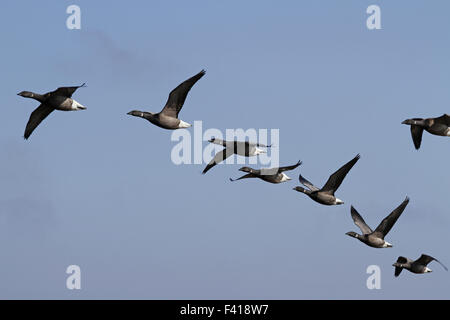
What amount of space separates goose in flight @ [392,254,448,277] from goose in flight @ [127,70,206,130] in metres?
17.0

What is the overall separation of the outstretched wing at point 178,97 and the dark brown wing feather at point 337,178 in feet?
32.3

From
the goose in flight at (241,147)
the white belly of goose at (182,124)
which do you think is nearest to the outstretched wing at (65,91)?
the white belly of goose at (182,124)

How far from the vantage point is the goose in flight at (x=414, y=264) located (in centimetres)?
5591

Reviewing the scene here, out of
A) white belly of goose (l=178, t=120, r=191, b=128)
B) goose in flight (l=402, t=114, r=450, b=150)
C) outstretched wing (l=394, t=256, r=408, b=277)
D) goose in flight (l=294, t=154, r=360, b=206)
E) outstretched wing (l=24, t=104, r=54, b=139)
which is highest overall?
outstretched wing (l=24, t=104, r=54, b=139)

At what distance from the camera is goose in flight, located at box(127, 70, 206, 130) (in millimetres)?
48250

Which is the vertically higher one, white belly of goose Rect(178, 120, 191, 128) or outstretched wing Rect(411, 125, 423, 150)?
white belly of goose Rect(178, 120, 191, 128)

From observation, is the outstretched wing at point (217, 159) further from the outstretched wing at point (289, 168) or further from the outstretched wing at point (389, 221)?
the outstretched wing at point (389, 221)

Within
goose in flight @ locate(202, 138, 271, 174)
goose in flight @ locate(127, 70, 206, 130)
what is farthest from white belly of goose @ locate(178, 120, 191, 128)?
goose in flight @ locate(202, 138, 271, 174)

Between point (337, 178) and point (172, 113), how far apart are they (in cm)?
1042

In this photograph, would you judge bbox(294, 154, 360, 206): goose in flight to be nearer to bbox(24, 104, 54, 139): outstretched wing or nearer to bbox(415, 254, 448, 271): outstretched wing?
bbox(415, 254, 448, 271): outstretched wing
